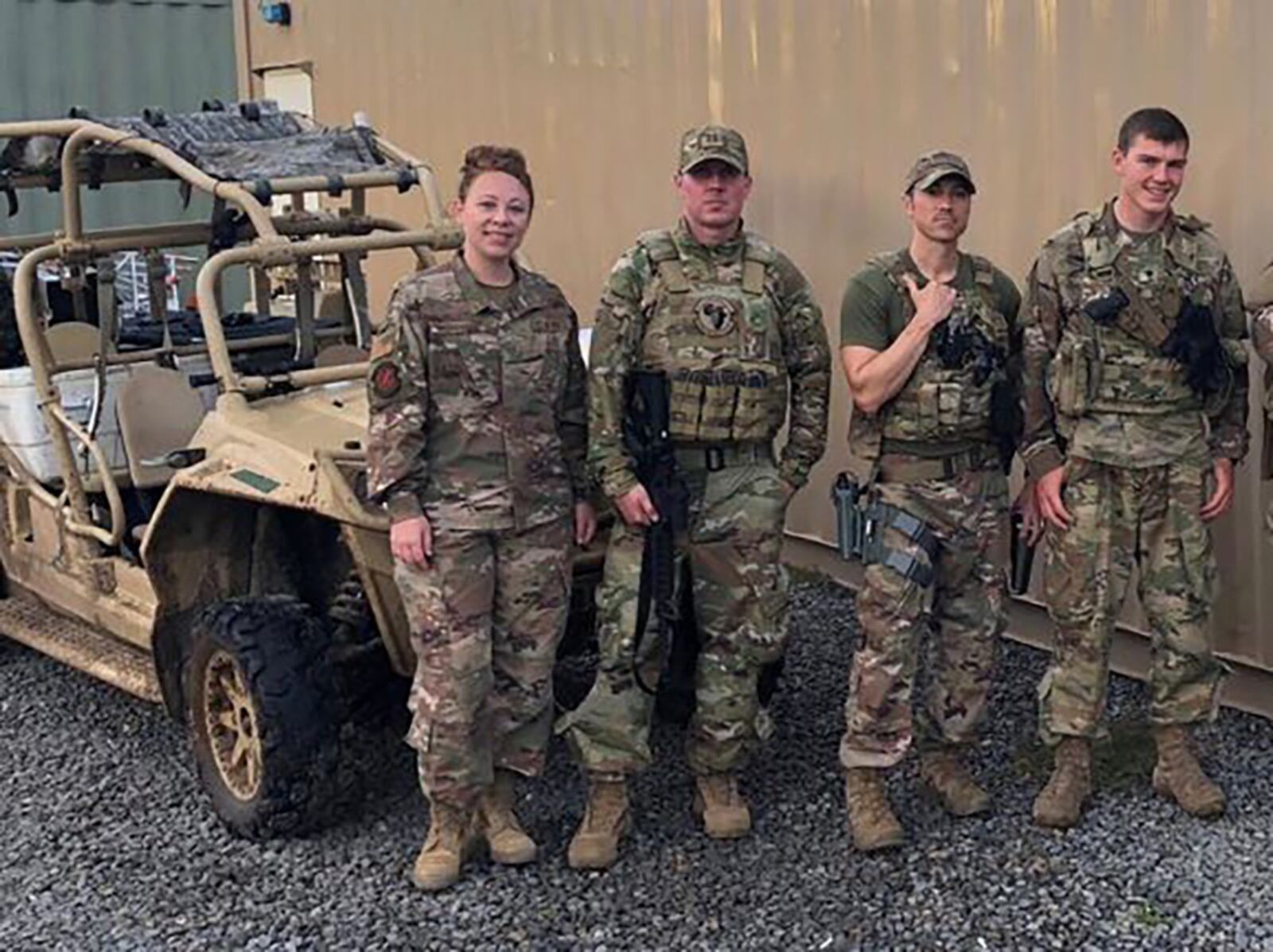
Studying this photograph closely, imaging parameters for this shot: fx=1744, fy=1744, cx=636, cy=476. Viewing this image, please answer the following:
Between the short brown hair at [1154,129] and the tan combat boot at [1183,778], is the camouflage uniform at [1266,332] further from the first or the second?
the tan combat boot at [1183,778]


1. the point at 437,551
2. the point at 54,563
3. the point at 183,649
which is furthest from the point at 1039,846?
the point at 54,563

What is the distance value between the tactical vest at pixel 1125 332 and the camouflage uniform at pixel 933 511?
0.53ft

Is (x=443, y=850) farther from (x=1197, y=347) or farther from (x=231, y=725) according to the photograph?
(x=1197, y=347)

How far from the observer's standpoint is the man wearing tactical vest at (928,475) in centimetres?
447

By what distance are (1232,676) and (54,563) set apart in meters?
3.96

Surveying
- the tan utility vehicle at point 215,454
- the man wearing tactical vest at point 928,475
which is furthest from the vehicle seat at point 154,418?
the man wearing tactical vest at point 928,475

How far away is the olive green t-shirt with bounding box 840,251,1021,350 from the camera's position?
4.49 m

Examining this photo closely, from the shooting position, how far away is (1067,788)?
4754 mm

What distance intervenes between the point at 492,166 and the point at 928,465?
4.48 feet

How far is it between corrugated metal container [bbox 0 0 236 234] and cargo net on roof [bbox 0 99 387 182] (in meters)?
7.70

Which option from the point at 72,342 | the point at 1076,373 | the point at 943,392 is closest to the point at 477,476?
the point at 943,392

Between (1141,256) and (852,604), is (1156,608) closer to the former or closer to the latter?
(1141,256)

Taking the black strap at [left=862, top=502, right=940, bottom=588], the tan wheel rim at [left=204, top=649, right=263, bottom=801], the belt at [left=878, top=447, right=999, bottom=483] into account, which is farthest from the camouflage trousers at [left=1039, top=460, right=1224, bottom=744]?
the tan wheel rim at [left=204, top=649, right=263, bottom=801]

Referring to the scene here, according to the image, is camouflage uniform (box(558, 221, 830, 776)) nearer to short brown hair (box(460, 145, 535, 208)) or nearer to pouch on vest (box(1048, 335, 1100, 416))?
short brown hair (box(460, 145, 535, 208))
